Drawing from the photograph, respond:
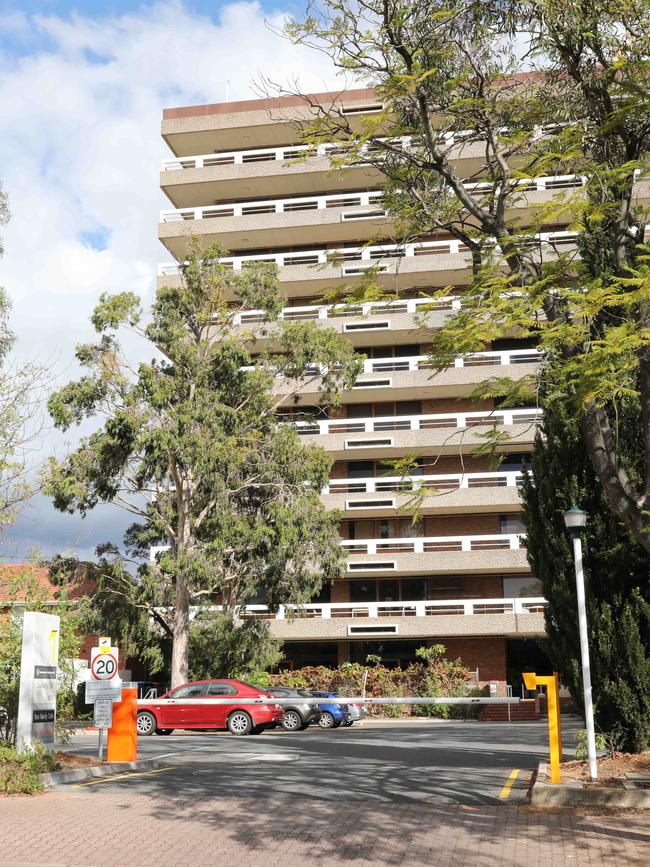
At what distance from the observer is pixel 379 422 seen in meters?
42.7

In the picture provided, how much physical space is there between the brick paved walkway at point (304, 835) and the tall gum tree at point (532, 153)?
3.35m

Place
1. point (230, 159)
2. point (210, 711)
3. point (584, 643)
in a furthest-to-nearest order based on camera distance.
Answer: point (230, 159) → point (210, 711) → point (584, 643)

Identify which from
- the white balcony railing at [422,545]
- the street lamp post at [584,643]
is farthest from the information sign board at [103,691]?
the white balcony railing at [422,545]

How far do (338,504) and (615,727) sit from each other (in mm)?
29636

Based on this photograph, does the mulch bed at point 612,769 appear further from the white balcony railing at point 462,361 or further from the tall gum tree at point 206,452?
the white balcony railing at point 462,361

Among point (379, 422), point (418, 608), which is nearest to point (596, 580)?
point (418, 608)

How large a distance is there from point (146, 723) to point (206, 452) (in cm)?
795

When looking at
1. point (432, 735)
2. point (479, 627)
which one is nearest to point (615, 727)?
point (432, 735)

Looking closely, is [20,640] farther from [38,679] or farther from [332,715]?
[332,715]

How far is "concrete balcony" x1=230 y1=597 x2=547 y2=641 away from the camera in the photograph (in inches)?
1533

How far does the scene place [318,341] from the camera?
103ft

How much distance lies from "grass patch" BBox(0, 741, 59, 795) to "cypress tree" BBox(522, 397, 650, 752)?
7224 mm

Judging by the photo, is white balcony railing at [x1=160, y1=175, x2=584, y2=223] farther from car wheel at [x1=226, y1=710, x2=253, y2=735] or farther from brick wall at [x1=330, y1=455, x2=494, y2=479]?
car wheel at [x1=226, y1=710, x2=253, y2=735]

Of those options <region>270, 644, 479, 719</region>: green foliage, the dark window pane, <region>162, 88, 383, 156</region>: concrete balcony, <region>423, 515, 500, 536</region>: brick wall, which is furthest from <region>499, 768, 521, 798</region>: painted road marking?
<region>162, 88, 383, 156</region>: concrete balcony
